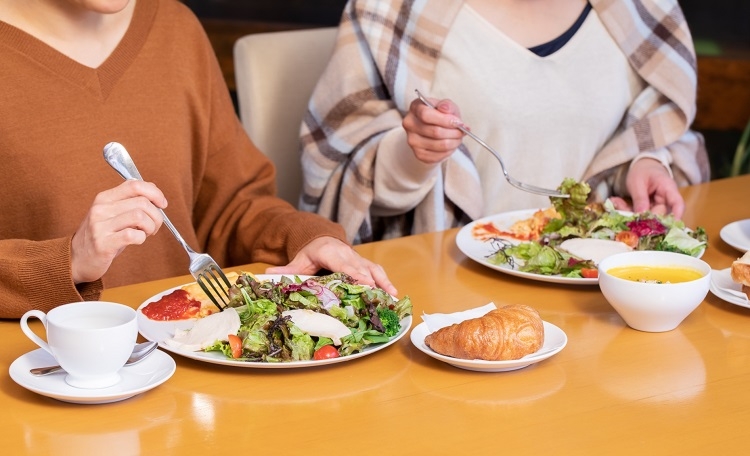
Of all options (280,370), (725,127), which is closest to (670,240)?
(280,370)

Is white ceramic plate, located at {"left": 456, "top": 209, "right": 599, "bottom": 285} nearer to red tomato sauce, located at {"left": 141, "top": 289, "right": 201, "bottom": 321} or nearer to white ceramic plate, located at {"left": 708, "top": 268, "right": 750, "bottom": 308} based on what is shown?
white ceramic plate, located at {"left": 708, "top": 268, "right": 750, "bottom": 308}

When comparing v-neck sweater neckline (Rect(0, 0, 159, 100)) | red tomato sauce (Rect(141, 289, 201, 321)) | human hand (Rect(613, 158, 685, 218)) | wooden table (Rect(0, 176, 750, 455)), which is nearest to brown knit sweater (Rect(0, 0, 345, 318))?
v-neck sweater neckline (Rect(0, 0, 159, 100))

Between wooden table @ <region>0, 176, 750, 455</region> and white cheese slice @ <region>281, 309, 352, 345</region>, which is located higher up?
white cheese slice @ <region>281, 309, 352, 345</region>

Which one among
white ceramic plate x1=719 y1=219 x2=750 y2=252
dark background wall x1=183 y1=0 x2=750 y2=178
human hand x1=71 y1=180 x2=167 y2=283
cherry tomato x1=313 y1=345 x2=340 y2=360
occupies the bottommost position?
dark background wall x1=183 y1=0 x2=750 y2=178

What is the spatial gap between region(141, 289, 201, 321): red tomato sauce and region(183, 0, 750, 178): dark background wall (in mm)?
2983

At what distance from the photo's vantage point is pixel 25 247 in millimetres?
1375

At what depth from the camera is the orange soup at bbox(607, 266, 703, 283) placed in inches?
52.9

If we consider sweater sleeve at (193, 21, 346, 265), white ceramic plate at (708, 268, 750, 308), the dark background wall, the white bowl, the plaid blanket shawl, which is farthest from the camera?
the dark background wall

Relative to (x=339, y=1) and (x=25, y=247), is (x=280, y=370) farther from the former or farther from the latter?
(x=339, y=1)

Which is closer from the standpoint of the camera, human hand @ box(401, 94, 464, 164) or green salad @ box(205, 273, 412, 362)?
green salad @ box(205, 273, 412, 362)

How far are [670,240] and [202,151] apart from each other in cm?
84

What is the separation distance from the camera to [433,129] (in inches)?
67.7

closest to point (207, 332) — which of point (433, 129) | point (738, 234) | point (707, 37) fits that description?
point (433, 129)

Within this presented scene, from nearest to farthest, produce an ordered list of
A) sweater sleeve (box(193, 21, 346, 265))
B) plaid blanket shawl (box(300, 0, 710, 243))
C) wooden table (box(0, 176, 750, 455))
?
1. wooden table (box(0, 176, 750, 455))
2. sweater sleeve (box(193, 21, 346, 265))
3. plaid blanket shawl (box(300, 0, 710, 243))
